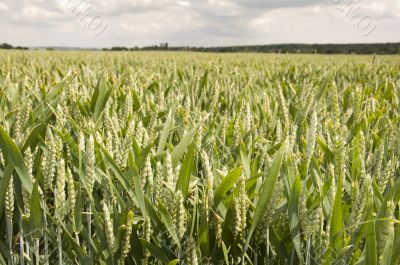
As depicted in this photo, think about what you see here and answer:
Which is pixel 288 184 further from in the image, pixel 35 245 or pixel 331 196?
pixel 35 245

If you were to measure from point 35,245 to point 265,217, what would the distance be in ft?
1.33

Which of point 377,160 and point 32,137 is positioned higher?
point 32,137

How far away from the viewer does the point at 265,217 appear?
0.74m

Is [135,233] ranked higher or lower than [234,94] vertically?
lower

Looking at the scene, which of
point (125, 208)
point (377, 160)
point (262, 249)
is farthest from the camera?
point (377, 160)

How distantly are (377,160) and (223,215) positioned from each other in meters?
0.45

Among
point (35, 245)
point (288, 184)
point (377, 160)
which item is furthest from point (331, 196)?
point (35, 245)

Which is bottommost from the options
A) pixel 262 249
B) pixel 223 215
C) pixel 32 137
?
pixel 262 249

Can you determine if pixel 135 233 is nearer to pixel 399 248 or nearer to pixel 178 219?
pixel 178 219

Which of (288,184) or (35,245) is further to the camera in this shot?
(288,184)

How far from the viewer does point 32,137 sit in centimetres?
82

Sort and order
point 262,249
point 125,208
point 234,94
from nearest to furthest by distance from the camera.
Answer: point 125,208 → point 262,249 → point 234,94

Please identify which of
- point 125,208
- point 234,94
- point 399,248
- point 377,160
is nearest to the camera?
point 399,248

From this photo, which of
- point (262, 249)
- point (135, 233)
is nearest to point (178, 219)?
point (135, 233)
